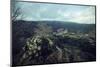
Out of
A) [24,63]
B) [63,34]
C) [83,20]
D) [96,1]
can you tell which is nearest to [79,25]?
[83,20]

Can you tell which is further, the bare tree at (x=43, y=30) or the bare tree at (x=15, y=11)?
the bare tree at (x=43, y=30)

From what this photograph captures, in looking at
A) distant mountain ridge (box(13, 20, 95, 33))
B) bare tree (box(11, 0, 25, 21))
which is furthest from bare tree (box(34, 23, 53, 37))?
bare tree (box(11, 0, 25, 21))

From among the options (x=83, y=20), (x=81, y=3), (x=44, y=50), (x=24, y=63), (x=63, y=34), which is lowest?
(x=24, y=63)

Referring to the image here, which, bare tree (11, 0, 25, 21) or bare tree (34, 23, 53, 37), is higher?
bare tree (11, 0, 25, 21)

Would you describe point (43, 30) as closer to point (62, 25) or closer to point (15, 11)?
point (62, 25)

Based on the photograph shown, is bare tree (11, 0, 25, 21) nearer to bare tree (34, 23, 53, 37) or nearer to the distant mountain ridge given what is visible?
the distant mountain ridge

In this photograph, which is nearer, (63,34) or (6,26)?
(6,26)

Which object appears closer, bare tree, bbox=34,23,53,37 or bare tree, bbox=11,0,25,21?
bare tree, bbox=11,0,25,21

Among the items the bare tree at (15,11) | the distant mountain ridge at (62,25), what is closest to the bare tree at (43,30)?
the distant mountain ridge at (62,25)

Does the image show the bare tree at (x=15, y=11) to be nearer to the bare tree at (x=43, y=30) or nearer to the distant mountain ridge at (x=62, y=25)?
the distant mountain ridge at (x=62, y=25)

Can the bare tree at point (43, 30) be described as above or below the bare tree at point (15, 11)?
below

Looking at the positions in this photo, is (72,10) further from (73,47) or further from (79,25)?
(73,47)
